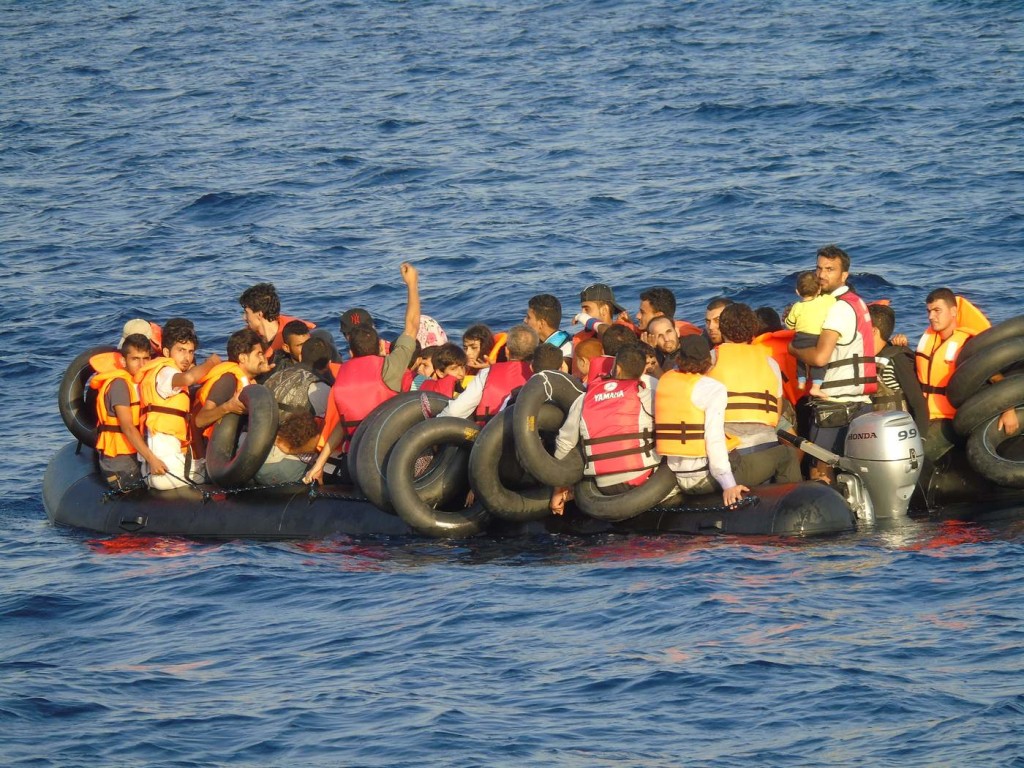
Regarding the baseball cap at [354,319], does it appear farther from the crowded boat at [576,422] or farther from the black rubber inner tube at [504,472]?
the black rubber inner tube at [504,472]

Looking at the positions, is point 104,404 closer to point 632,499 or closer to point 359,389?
point 359,389

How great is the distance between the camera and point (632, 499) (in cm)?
1160

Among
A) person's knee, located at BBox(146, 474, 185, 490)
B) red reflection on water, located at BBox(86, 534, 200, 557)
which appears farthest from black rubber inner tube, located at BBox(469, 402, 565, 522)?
person's knee, located at BBox(146, 474, 185, 490)

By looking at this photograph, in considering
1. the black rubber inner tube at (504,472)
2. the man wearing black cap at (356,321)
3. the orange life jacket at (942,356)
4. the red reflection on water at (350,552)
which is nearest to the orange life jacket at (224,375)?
the man wearing black cap at (356,321)

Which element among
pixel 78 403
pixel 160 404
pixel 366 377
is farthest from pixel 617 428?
pixel 78 403

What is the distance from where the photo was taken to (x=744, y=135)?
91.8 ft

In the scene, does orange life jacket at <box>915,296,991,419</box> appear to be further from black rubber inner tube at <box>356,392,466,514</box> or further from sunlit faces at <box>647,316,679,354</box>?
black rubber inner tube at <box>356,392,466,514</box>

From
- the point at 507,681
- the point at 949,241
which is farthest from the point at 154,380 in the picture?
the point at 949,241

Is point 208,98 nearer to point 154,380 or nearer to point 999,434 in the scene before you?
point 154,380

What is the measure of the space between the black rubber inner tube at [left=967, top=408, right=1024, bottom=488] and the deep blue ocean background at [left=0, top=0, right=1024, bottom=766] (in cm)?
57

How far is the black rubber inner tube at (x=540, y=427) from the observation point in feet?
38.1

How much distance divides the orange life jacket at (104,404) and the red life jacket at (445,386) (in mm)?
2713

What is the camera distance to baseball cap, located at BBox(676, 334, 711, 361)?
37.3 feet

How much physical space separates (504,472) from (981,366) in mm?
3889
